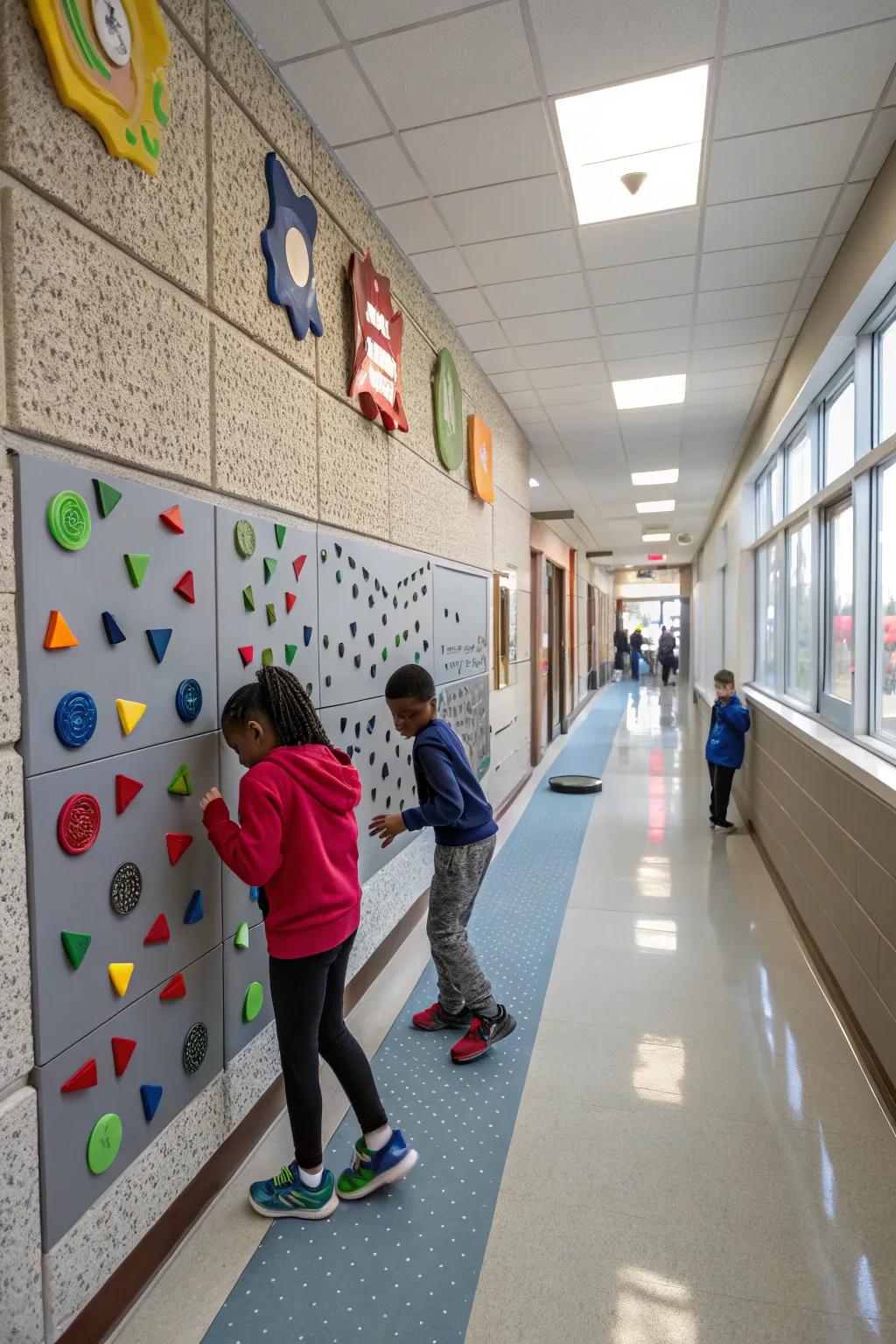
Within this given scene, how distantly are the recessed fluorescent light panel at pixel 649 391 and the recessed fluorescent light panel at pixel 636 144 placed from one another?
212 centimetres

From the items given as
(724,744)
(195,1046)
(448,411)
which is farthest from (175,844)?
(724,744)

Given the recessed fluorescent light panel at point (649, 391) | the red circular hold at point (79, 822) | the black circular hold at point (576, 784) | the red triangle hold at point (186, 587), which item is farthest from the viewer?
the black circular hold at point (576, 784)

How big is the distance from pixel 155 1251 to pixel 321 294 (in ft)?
9.29

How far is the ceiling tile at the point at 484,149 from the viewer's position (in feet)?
7.93

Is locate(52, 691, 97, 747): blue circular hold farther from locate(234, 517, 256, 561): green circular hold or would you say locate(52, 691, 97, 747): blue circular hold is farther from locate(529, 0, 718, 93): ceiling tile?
locate(529, 0, 718, 93): ceiling tile

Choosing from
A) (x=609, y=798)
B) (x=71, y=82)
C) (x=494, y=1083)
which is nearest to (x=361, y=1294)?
(x=494, y=1083)

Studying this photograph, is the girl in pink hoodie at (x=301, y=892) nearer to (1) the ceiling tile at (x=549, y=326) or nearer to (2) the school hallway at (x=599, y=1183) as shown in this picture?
(2) the school hallway at (x=599, y=1183)

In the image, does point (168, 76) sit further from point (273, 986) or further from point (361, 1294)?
point (361, 1294)

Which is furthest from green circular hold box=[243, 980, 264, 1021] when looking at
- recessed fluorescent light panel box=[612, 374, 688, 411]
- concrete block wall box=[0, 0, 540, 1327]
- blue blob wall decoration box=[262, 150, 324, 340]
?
recessed fluorescent light panel box=[612, 374, 688, 411]

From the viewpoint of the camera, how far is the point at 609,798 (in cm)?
628

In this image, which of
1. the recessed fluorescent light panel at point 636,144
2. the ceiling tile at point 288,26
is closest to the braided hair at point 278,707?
the ceiling tile at point 288,26

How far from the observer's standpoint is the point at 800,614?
4.91m

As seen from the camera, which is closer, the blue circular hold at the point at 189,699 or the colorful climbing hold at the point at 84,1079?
the colorful climbing hold at the point at 84,1079

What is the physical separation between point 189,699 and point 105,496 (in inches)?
20.4
